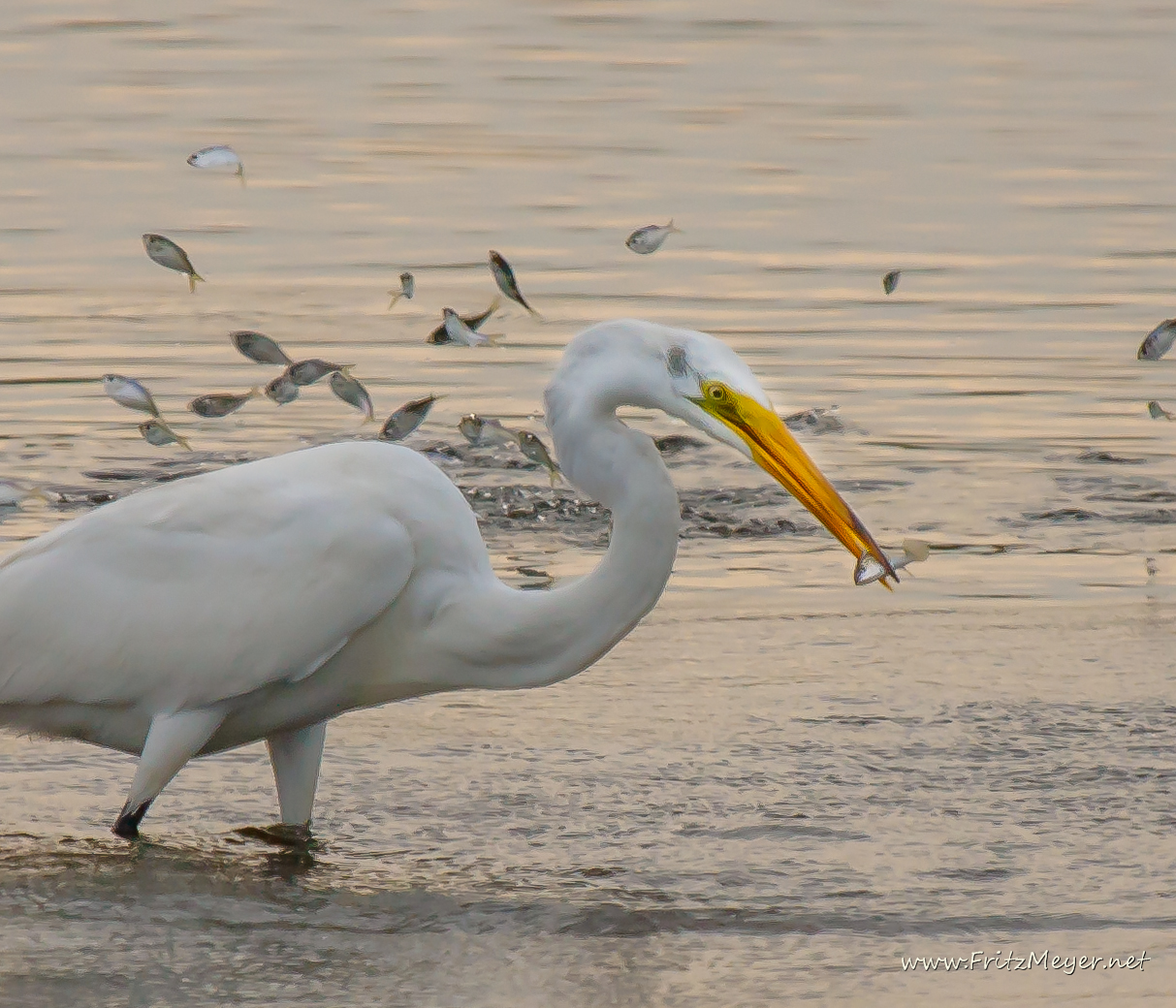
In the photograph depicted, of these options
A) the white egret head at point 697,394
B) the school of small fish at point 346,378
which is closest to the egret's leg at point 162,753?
the white egret head at point 697,394

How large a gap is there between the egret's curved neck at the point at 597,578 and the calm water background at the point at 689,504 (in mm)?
464

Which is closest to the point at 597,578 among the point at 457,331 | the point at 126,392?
the point at 457,331

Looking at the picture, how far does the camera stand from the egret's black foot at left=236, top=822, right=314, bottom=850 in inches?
225

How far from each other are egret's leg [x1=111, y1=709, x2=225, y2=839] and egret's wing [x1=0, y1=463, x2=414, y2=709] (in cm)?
5

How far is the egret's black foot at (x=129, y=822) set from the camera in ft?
18.3

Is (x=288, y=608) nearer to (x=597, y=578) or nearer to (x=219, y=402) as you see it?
(x=597, y=578)

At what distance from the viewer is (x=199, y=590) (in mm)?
5637

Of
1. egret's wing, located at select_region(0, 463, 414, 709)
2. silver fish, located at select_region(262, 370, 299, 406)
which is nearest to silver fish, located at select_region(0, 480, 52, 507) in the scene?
silver fish, located at select_region(262, 370, 299, 406)

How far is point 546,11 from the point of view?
1052 inches

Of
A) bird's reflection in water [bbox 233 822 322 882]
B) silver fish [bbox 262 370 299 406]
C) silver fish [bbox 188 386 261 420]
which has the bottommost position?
bird's reflection in water [bbox 233 822 322 882]

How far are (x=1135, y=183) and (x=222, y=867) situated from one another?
11.6m

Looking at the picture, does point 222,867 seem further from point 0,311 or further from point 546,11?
point 546,11

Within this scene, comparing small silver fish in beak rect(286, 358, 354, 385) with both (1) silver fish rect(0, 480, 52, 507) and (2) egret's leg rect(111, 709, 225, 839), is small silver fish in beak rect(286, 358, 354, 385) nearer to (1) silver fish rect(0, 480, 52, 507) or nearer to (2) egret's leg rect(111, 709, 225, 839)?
(1) silver fish rect(0, 480, 52, 507)

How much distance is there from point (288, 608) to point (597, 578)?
727 millimetres
